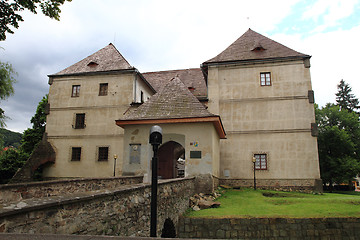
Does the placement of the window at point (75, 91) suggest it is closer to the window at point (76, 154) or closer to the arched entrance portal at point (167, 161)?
the window at point (76, 154)

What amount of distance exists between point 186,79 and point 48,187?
22.3 m

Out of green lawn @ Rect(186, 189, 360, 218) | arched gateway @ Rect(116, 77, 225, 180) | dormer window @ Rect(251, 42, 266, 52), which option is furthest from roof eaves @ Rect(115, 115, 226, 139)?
dormer window @ Rect(251, 42, 266, 52)

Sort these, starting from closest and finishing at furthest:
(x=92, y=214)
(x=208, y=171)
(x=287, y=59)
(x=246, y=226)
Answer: (x=92, y=214) → (x=246, y=226) → (x=208, y=171) → (x=287, y=59)

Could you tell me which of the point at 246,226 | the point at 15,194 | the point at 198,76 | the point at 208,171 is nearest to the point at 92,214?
the point at 15,194

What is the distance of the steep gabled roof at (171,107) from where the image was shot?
1449cm

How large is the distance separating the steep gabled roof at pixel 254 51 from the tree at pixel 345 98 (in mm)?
26056

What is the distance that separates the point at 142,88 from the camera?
87.9 ft

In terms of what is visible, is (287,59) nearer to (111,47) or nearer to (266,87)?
(266,87)

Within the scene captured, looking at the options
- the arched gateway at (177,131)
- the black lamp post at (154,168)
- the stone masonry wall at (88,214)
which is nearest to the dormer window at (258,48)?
the arched gateway at (177,131)

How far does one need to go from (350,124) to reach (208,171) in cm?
2822

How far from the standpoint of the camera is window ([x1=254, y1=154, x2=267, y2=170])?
66.8ft

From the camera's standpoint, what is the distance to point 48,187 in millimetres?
8680

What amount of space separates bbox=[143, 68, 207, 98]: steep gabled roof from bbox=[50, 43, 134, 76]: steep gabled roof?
15.6ft

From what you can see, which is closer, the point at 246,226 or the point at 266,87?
the point at 246,226
